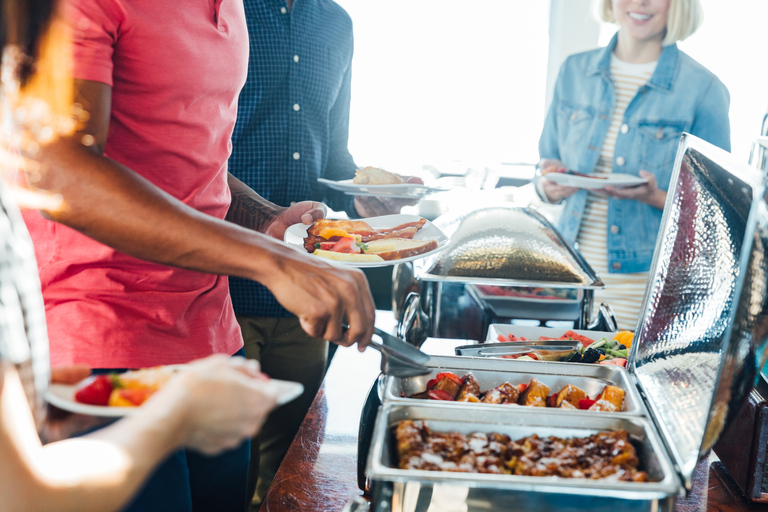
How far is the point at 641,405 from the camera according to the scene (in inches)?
31.5

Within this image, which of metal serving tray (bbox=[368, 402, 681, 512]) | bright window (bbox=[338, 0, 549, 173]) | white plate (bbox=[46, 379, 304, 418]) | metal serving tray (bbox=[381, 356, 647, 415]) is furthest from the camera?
bright window (bbox=[338, 0, 549, 173])

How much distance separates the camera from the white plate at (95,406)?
15.2 inches

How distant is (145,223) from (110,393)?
0.30 metres

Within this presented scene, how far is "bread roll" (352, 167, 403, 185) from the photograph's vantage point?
1.59m

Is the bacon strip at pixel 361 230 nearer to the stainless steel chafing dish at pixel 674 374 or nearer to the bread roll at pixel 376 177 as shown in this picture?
the bread roll at pixel 376 177

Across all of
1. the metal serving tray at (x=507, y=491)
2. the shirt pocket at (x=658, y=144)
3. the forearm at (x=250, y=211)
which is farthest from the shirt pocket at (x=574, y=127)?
the metal serving tray at (x=507, y=491)

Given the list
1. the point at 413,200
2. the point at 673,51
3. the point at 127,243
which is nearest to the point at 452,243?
the point at 413,200

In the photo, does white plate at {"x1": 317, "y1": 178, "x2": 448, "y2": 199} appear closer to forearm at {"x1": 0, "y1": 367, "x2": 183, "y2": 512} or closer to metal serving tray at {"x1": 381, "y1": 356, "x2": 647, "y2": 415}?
metal serving tray at {"x1": 381, "y1": 356, "x2": 647, "y2": 415}

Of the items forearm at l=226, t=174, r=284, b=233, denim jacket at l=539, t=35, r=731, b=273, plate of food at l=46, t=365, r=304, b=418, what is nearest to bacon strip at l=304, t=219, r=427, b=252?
forearm at l=226, t=174, r=284, b=233

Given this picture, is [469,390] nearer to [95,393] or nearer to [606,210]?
[95,393]

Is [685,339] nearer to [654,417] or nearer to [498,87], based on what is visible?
[654,417]

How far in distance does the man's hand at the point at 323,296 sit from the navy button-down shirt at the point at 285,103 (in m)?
1.19

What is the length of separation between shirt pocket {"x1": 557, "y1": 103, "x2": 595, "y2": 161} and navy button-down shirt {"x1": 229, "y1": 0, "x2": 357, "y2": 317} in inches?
34.7

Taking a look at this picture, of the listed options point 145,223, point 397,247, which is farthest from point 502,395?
point 145,223
